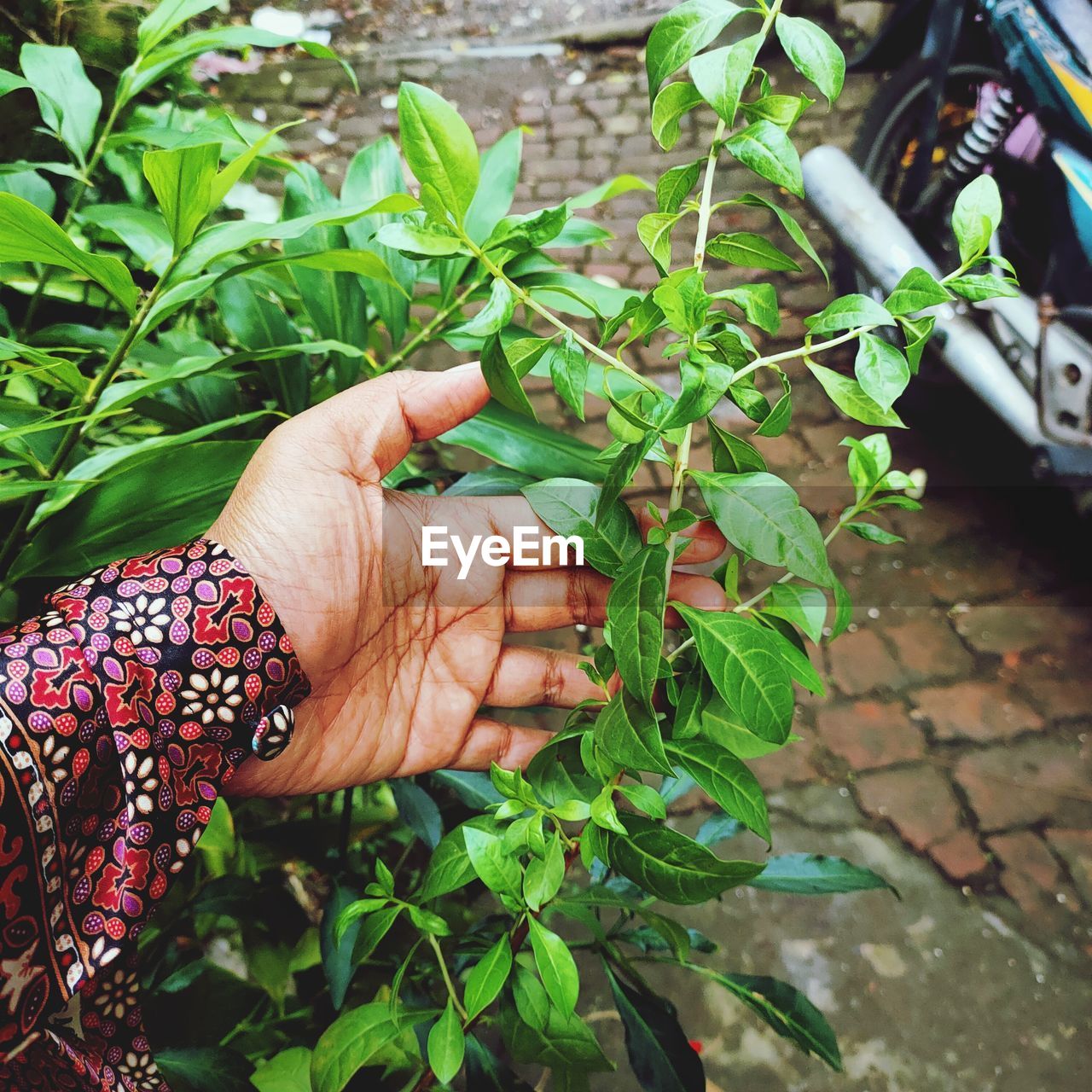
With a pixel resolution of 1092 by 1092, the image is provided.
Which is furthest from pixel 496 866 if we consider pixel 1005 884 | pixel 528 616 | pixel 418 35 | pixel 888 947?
pixel 418 35

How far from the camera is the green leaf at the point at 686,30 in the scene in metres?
Result: 0.56

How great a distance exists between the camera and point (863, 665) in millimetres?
1822

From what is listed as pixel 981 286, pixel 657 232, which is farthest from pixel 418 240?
pixel 981 286

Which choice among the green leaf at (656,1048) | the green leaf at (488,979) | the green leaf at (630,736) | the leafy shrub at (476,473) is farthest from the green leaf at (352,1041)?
the green leaf at (630,736)

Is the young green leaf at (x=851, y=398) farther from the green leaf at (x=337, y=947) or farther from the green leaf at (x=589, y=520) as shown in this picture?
the green leaf at (x=337, y=947)

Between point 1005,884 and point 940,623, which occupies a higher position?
point 940,623

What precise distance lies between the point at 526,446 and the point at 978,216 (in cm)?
53

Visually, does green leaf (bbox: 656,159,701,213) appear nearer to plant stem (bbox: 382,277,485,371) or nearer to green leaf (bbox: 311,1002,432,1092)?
plant stem (bbox: 382,277,485,371)

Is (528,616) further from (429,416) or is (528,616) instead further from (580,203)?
(580,203)

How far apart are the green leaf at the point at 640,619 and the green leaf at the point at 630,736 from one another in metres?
0.02

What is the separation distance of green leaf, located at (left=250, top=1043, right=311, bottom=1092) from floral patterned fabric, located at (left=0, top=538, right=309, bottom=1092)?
0.13 meters

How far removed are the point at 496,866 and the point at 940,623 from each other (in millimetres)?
1573

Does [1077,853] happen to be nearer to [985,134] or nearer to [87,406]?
[985,134]

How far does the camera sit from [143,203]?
1.27 meters
